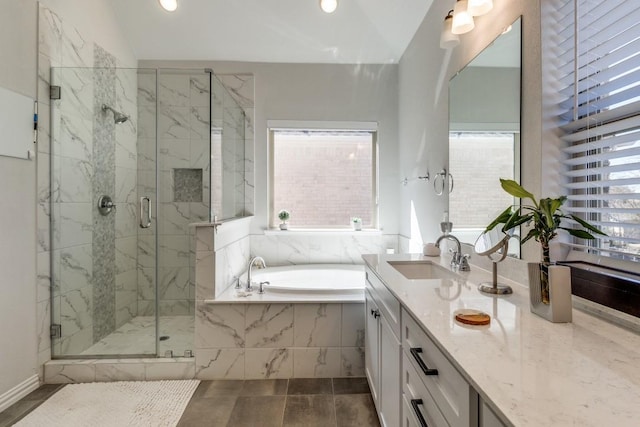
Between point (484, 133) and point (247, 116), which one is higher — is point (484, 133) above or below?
below

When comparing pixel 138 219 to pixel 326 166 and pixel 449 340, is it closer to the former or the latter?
pixel 326 166

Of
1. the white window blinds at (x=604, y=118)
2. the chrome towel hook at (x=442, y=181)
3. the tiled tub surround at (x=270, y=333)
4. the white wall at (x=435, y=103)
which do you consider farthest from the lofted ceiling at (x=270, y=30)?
the tiled tub surround at (x=270, y=333)

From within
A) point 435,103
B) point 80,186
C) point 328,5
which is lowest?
point 80,186

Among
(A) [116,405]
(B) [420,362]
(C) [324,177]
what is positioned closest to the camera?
(B) [420,362]

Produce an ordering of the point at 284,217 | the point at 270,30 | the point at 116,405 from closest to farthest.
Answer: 1. the point at 116,405
2. the point at 270,30
3. the point at 284,217

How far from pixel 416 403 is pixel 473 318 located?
345 millimetres

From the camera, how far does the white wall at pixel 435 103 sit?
1.37 metres

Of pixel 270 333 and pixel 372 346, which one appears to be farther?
pixel 270 333

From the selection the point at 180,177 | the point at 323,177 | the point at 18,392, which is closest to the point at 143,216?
the point at 180,177

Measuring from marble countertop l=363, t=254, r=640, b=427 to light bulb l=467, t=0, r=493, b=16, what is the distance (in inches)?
54.0

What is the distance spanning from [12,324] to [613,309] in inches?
118

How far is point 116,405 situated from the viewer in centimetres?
197

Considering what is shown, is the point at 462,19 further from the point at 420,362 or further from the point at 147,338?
the point at 147,338

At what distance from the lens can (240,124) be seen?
3.29 meters
